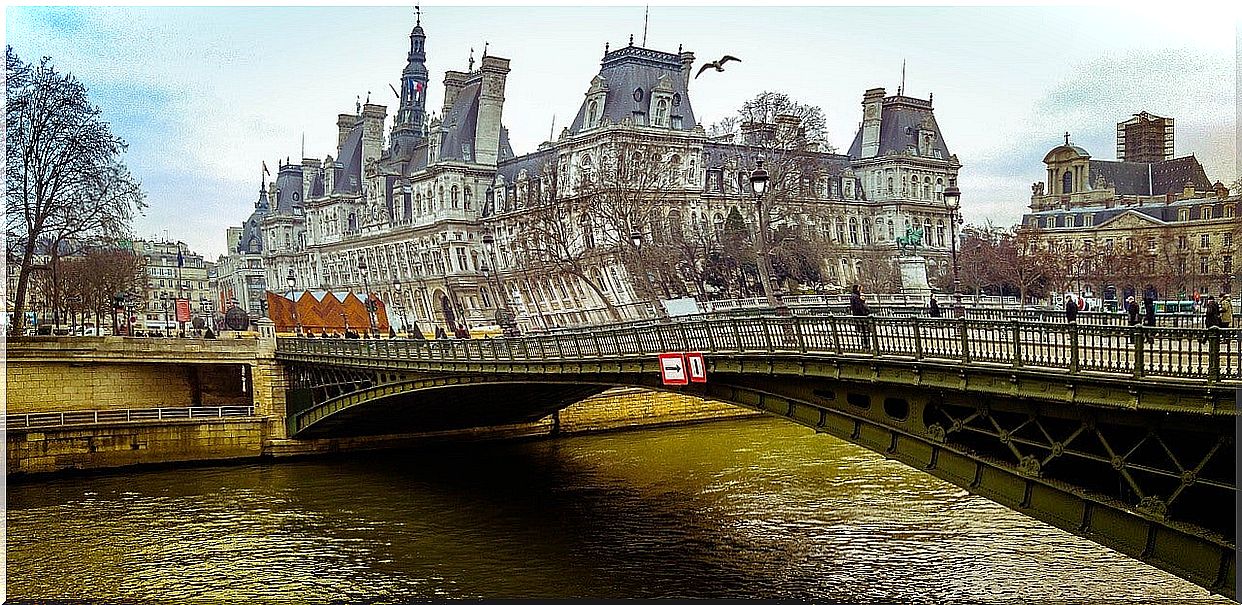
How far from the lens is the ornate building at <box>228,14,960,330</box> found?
54.8 metres

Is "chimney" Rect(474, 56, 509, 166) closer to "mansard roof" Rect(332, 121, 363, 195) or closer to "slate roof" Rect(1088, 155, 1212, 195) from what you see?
"mansard roof" Rect(332, 121, 363, 195)

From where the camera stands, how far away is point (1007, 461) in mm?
15547

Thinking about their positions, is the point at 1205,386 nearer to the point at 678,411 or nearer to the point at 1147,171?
the point at 678,411

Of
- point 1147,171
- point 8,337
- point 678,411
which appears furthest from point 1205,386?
point 1147,171

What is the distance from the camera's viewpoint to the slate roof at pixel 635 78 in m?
66.1

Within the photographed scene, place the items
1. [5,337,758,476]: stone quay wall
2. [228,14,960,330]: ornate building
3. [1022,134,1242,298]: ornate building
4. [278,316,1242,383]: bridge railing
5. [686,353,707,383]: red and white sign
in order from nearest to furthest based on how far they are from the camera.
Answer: [278,316,1242,383]: bridge railing, [686,353,707,383]: red and white sign, [5,337,758,476]: stone quay wall, [1022,134,1242,298]: ornate building, [228,14,960,330]: ornate building

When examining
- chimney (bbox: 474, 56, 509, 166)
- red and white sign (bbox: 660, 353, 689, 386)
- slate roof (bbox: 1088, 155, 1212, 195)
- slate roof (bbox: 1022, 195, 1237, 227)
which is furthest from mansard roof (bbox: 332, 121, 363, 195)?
red and white sign (bbox: 660, 353, 689, 386)

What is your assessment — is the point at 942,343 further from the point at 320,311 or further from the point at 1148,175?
the point at 320,311

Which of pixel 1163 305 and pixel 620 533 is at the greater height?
pixel 1163 305

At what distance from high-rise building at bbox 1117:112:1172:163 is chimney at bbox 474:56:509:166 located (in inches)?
1685

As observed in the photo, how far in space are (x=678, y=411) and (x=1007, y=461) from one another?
25.5 metres

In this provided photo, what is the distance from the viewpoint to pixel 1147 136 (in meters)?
47.0

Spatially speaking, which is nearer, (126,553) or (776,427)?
(126,553)

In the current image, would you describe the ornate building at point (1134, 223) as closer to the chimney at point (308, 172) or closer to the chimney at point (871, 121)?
the chimney at point (871, 121)
